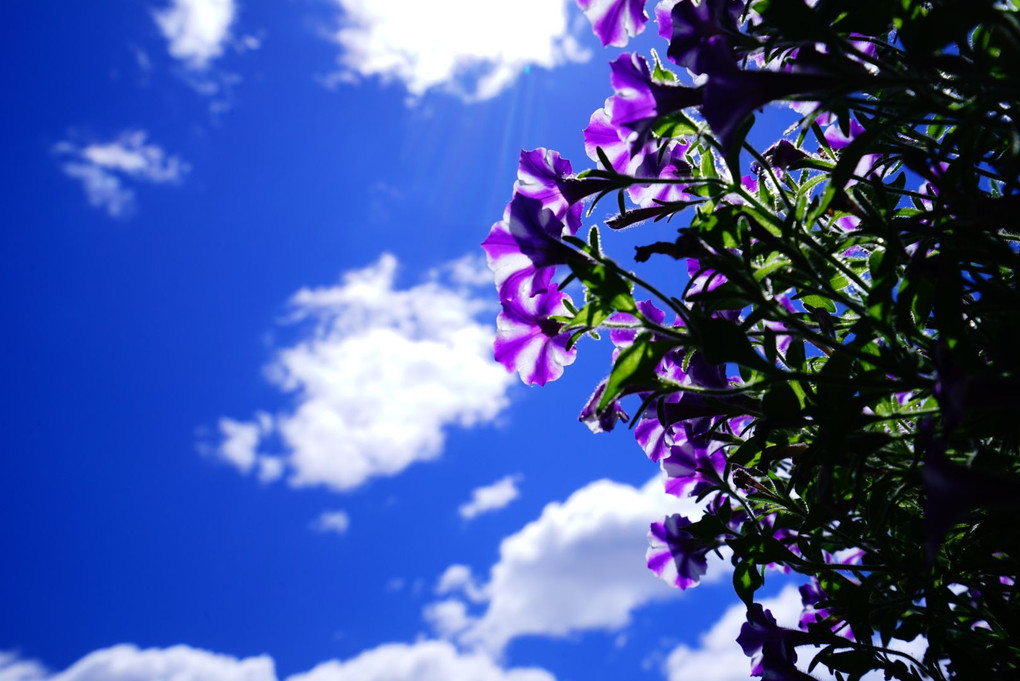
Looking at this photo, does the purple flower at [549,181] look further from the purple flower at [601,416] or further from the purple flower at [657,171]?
the purple flower at [601,416]

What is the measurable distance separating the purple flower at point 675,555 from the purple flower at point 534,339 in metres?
0.89

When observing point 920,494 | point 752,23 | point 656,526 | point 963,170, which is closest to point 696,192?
point 752,23

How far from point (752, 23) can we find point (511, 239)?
758 millimetres

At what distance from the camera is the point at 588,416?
1681 millimetres

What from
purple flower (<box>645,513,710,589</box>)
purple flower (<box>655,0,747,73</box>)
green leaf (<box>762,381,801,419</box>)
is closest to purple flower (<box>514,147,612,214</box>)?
purple flower (<box>655,0,747,73</box>)

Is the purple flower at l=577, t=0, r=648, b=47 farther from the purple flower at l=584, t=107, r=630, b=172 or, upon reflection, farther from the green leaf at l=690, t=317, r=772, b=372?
the green leaf at l=690, t=317, r=772, b=372

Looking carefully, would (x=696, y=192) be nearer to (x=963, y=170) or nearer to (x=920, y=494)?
(x=963, y=170)

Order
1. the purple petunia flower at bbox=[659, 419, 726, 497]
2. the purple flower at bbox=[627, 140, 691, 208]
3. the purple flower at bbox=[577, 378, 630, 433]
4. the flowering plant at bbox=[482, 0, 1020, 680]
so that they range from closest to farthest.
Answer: the flowering plant at bbox=[482, 0, 1020, 680] < the purple flower at bbox=[577, 378, 630, 433] < the purple flower at bbox=[627, 140, 691, 208] < the purple petunia flower at bbox=[659, 419, 726, 497]

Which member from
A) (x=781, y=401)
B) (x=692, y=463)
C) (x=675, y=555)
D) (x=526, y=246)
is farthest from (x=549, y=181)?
(x=675, y=555)

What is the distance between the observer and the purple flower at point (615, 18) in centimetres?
185

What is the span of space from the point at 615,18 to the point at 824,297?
89 cm

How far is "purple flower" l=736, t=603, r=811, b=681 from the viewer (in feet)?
7.34

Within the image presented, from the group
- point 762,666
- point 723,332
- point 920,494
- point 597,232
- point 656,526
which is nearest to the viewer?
point 723,332

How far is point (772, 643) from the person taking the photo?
2.26 meters
